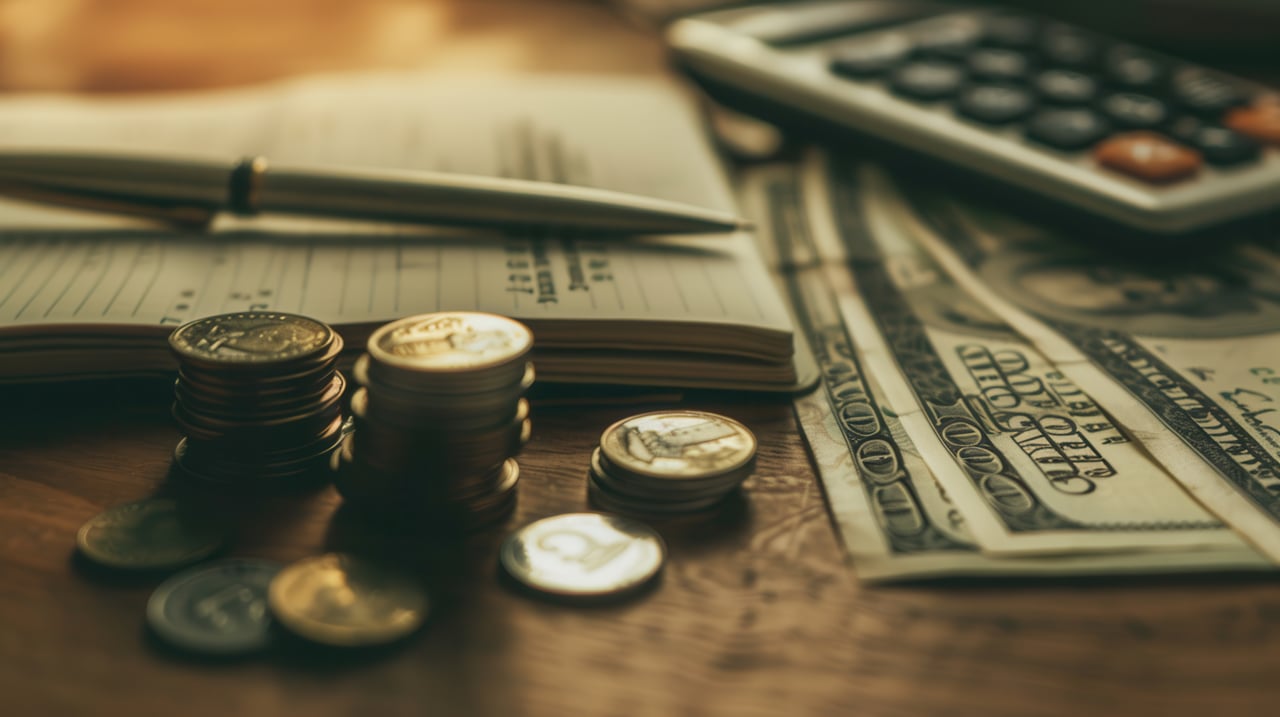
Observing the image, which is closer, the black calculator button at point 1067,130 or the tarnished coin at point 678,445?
the tarnished coin at point 678,445

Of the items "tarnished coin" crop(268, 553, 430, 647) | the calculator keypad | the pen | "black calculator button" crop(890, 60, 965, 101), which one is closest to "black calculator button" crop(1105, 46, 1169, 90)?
the calculator keypad

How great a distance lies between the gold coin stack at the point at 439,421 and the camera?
33 centimetres

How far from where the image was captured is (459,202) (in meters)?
0.51

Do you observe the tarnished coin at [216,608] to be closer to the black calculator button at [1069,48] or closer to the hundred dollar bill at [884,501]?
the hundred dollar bill at [884,501]

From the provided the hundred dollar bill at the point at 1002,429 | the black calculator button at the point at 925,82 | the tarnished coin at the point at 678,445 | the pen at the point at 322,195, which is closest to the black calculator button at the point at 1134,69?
the black calculator button at the point at 925,82

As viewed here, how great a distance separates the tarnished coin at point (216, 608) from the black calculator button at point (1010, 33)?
2.12 feet

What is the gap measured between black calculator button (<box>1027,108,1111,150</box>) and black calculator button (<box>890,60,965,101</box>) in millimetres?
61

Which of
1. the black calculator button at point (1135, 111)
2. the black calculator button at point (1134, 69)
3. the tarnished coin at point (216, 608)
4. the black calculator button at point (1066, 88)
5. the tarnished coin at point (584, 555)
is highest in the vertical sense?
the black calculator button at point (1134, 69)

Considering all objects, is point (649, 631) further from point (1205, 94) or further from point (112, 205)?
point (1205, 94)

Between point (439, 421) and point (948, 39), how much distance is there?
56cm

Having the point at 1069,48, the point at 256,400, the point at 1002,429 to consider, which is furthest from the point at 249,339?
the point at 1069,48

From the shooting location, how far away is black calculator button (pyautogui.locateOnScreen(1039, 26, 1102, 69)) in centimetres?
74

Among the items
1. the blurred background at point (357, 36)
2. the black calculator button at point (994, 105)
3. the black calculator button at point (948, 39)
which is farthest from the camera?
the blurred background at point (357, 36)

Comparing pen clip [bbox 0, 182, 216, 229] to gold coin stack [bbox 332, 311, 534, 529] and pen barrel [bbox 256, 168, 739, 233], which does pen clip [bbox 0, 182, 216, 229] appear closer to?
pen barrel [bbox 256, 168, 739, 233]
